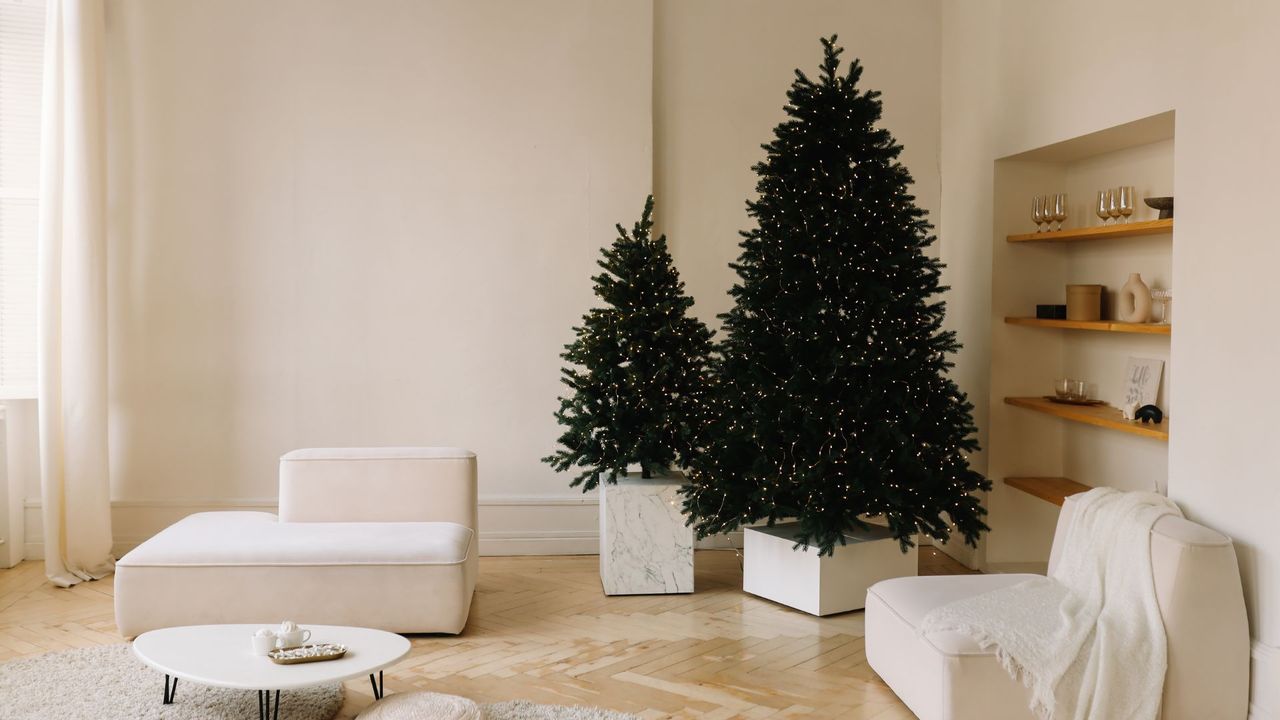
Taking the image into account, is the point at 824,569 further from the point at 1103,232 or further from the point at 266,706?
the point at 266,706

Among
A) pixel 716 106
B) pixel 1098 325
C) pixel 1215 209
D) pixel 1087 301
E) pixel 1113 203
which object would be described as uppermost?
pixel 716 106

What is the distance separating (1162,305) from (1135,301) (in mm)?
133

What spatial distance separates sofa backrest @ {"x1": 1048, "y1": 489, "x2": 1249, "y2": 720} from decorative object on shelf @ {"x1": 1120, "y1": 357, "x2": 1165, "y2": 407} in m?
1.26

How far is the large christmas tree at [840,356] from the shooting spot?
13.2 ft

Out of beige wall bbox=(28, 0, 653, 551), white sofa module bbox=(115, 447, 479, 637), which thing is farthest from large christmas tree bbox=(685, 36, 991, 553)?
beige wall bbox=(28, 0, 653, 551)

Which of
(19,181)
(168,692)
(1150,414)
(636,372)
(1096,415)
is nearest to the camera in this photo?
(168,692)

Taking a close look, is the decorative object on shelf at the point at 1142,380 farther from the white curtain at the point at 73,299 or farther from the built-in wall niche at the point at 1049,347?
the white curtain at the point at 73,299

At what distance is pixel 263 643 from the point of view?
2.84 meters

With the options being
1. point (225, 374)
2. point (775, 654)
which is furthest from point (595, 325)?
point (225, 374)

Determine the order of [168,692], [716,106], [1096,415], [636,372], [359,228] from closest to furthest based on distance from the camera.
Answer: [168,692], [1096,415], [636,372], [359,228], [716,106]

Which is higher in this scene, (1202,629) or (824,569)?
(1202,629)

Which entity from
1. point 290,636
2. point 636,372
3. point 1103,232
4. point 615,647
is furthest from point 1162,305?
point 290,636

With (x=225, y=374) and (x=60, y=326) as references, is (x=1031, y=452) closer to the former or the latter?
(x=225, y=374)

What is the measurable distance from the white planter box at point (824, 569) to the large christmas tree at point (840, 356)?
154 mm
